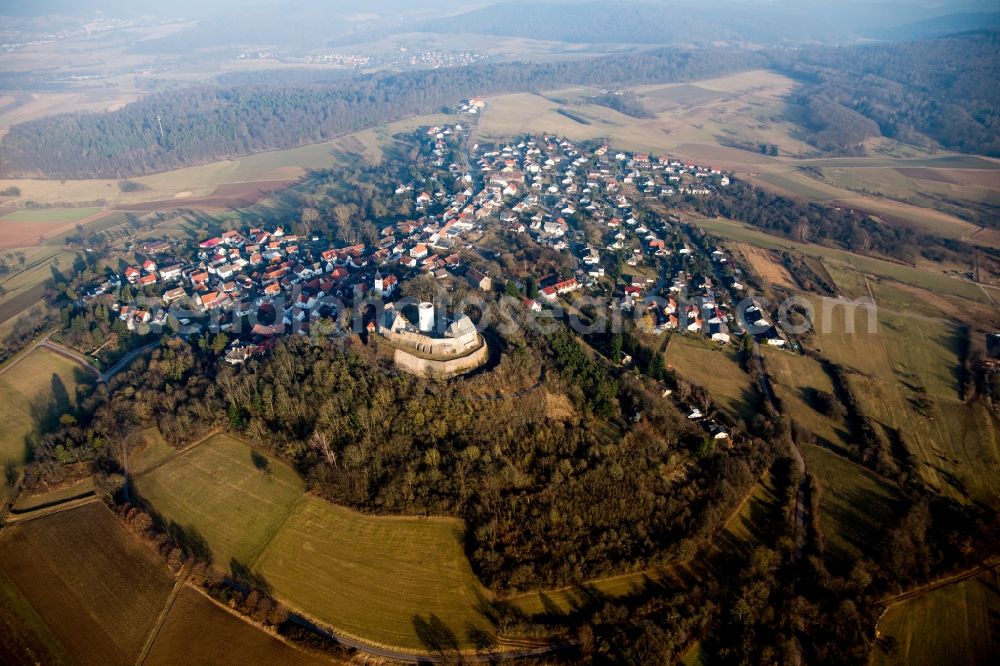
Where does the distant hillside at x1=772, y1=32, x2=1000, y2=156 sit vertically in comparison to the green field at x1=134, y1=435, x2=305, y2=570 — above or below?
→ above

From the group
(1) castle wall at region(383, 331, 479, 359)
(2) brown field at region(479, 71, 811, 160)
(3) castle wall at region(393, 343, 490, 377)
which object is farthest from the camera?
(2) brown field at region(479, 71, 811, 160)

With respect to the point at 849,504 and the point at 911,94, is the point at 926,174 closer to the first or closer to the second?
the point at 911,94

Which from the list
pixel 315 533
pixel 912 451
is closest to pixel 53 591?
pixel 315 533

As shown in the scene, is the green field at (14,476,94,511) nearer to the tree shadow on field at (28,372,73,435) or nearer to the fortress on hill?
the tree shadow on field at (28,372,73,435)

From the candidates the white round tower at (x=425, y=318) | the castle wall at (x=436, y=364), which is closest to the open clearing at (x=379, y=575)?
the castle wall at (x=436, y=364)

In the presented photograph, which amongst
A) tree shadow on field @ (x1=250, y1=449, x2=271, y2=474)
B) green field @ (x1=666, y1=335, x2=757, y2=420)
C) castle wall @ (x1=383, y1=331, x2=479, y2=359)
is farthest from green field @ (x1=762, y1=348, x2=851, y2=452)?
tree shadow on field @ (x1=250, y1=449, x2=271, y2=474)

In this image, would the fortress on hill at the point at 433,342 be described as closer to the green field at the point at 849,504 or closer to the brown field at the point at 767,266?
the green field at the point at 849,504

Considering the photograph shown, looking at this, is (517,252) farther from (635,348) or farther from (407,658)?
(407,658)
